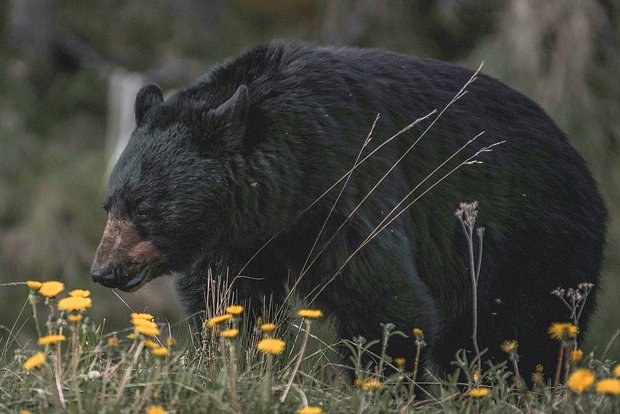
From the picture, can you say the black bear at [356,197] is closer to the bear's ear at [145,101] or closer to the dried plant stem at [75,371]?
the bear's ear at [145,101]

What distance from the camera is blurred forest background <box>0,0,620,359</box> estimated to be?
8.91m

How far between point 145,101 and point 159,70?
10.4m

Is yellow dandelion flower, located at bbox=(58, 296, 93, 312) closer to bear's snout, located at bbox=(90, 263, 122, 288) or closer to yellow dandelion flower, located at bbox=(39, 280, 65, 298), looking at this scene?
yellow dandelion flower, located at bbox=(39, 280, 65, 298)

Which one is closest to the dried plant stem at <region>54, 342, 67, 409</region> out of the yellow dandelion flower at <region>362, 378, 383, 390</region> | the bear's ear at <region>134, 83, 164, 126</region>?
the yellow dandelion flower at <region>362, 378, 383, 390</region>

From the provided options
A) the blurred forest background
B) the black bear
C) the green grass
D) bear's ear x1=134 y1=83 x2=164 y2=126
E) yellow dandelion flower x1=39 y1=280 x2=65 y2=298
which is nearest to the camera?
the green grass

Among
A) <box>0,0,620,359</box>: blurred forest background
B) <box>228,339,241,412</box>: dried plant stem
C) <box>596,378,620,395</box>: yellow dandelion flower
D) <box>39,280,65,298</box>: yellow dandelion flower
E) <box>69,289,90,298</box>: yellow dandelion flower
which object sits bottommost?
<box>0,0,620,359</box>: blurred forest background

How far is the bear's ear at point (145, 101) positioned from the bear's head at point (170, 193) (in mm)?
107

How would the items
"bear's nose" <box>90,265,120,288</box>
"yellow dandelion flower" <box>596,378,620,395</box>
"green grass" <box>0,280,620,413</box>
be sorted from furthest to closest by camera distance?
"bear's nose" <box>90,265,120,288</box>, "green grass" <box>0,280,620,413</box>, "yellow dandelion flower" <box>596,378,620,395</box>

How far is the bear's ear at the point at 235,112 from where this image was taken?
13.9 ft

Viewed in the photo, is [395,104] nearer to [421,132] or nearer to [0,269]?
[421,132]

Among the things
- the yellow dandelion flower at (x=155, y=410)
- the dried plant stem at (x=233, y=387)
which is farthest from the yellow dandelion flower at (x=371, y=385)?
the yellow dandelion flower at (x=155, y=410)

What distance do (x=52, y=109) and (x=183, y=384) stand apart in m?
11.9

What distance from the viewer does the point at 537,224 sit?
15.9ft

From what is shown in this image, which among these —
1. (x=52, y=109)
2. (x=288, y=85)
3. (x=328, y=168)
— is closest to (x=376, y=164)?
(x=328, y=168)
